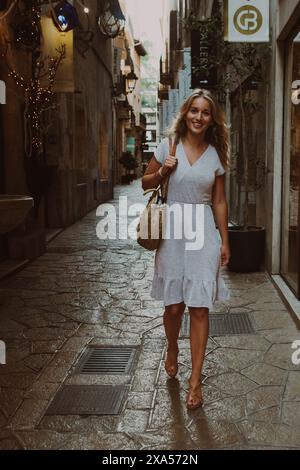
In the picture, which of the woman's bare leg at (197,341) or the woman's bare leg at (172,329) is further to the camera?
the woman's bare leg at (172,329)

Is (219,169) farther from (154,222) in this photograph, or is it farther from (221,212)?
(154,222)

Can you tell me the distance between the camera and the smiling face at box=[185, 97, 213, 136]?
3869 mm

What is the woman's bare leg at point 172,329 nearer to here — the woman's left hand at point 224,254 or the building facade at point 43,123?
the woman's left hand at point 224,254

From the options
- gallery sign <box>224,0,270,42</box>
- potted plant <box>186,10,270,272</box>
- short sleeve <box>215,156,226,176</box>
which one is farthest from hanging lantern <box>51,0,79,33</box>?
short sleeve <box>215,156,226,176</box>

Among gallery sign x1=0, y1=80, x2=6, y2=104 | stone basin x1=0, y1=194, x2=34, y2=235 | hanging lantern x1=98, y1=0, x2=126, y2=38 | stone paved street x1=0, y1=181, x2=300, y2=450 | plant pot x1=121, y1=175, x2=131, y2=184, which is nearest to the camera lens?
stone paved street x1=0, y1=181, x2=300, y2=450

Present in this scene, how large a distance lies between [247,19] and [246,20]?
0.02m

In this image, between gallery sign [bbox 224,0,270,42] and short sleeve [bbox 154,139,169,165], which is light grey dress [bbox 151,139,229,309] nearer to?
short sleeve [bbox 154,139,169,165]

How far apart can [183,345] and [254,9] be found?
4.83 m

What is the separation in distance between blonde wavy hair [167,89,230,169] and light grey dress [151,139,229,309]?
71mm

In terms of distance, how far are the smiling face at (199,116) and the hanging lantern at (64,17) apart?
798 centimetres

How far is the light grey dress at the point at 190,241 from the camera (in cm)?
383

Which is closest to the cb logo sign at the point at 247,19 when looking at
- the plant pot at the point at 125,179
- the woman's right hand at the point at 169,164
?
the woman's right hand at the point at 169,164

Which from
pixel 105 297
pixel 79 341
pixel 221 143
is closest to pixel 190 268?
pixel 221 143

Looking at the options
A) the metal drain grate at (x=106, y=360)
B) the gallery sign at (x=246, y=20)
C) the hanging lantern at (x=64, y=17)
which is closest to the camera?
the metal drain grate at (x=106, y=360)
